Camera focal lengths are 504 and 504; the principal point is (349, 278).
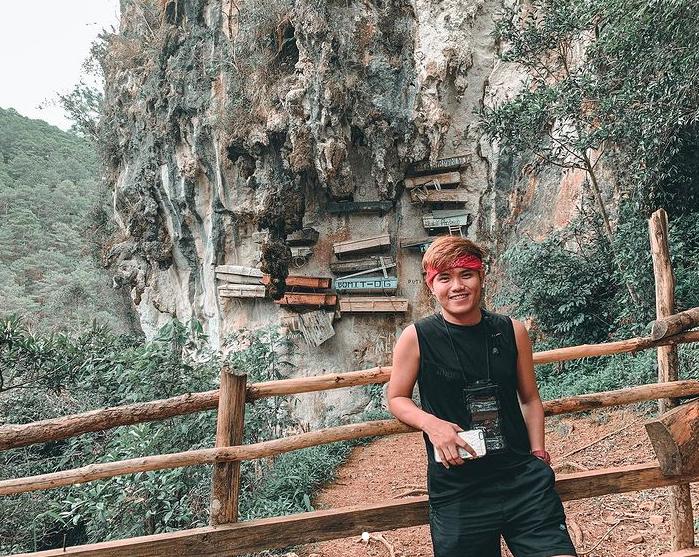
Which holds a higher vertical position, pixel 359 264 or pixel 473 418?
pixel 359 264

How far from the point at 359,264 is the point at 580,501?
7924 millimetres

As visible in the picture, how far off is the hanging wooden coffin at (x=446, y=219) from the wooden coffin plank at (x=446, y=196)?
0.26 meters

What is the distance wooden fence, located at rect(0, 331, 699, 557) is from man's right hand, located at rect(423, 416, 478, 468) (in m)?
0.50

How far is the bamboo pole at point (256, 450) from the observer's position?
7.18 ft

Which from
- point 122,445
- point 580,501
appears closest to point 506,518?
point 580,501

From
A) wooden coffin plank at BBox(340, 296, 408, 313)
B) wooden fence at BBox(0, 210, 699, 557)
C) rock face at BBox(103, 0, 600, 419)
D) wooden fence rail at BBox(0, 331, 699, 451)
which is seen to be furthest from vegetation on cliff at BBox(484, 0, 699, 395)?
wooden fence rail at BBox(0, 331, 699, 451)

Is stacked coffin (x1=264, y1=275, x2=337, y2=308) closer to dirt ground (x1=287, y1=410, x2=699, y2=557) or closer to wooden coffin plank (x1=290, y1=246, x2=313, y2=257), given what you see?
wooden coffin plank (x1=290, y1=246, x2=313, y2=257)

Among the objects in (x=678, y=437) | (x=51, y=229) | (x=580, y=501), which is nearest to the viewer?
(x=678, y=437)

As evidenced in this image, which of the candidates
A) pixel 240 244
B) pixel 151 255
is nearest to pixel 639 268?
pixel 240 244

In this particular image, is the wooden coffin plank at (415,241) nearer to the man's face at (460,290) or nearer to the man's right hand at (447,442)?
the man's face at (460,290)

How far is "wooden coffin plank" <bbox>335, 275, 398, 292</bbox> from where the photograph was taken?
11.5 meters

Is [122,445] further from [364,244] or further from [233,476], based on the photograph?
[364,244]

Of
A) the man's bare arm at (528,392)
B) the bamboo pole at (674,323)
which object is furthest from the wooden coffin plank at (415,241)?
the man's bare arm at (528,392)

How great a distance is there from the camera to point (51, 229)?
2592 centimetres
